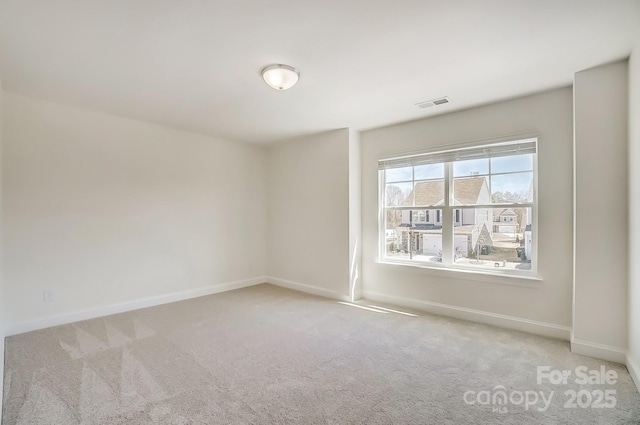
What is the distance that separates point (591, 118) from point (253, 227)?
15.1 ft

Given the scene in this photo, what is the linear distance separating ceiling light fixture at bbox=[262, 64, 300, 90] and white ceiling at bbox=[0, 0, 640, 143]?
0.07m


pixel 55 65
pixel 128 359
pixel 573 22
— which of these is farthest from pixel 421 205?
pixel 55 65

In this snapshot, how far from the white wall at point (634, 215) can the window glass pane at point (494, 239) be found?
919 millimetres

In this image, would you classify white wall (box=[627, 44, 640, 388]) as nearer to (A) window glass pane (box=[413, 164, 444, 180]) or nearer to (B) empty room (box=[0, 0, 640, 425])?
(B) empty room (box=[0, 0, 640, 425])

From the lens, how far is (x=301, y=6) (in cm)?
182

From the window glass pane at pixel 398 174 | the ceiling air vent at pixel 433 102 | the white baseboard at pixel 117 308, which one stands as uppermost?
the ceiling air vent at pixel 433 102

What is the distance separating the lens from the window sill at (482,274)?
10.4ft

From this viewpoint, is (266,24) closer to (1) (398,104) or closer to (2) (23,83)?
(1) (398,104)

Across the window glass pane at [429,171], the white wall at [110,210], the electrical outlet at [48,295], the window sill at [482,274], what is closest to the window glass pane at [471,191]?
the window glass pane at [429,171]

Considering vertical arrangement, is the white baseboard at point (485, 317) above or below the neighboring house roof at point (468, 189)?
below

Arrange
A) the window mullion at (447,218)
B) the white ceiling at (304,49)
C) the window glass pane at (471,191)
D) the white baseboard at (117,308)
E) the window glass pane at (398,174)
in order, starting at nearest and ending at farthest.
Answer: the white ceiling at (304,49), the white baseboard at (117,308), the window glass pane at (471,191), the window mullion at (447,218), the window glass pane at (398,174)

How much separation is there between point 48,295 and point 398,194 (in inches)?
171

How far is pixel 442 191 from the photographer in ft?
12.7

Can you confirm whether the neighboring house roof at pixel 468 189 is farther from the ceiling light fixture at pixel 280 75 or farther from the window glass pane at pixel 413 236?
the ceiling light fixture at pixel 280 75
